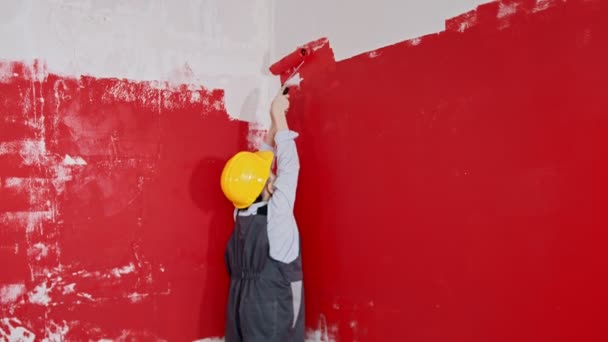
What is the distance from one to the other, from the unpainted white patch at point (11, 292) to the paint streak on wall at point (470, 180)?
1034mm

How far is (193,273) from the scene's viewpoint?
6.15ft

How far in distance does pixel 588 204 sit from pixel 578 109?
0.73 ft

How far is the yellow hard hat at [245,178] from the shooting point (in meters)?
1.66

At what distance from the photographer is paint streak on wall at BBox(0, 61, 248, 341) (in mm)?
1548

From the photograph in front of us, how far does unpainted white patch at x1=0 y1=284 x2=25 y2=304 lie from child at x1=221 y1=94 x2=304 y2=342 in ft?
2.29

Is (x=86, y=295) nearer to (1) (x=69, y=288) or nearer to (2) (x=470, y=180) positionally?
(1) (x=69, y=288)

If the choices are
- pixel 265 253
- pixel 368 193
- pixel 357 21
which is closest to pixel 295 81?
pixel 357 21

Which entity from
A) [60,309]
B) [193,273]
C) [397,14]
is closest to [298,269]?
[193,273]

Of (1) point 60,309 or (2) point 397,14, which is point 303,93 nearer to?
(2) point 397,14

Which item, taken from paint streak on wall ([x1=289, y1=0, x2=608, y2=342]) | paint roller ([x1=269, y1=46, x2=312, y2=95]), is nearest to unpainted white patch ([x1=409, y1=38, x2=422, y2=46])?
paint streak on wall ([x1=289, y1=0, x2=608, y2=342])

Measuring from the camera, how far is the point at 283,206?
164 centimetres

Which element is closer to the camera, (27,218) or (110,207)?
(27,218)

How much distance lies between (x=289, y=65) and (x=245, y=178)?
0.52 m

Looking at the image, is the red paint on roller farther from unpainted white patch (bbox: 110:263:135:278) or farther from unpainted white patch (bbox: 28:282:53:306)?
unpainted white patch (bbox: 28:282:53:306)
